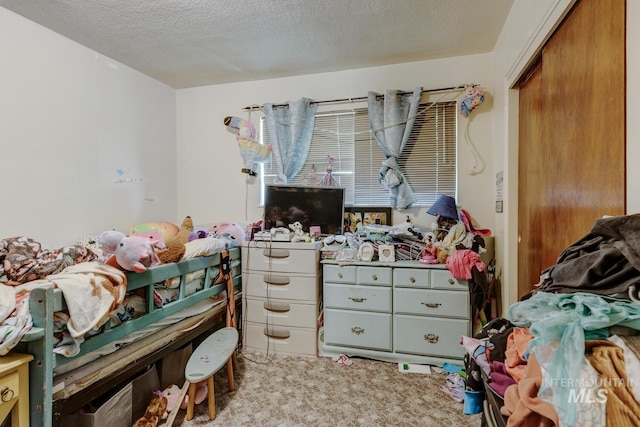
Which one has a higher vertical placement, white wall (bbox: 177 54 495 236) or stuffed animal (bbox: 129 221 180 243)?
white wall (bbox: 177 54 495 236)

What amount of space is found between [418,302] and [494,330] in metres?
1.05

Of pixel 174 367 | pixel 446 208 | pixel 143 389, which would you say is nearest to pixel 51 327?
pixel 143 389

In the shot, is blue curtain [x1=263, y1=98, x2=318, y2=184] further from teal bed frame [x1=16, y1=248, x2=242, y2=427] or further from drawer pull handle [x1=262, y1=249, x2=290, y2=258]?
teal bed frame [x1=16, y1=248, x2=242, y2=427]

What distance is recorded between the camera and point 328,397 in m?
1.81

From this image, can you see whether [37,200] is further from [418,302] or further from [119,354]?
[418,302]

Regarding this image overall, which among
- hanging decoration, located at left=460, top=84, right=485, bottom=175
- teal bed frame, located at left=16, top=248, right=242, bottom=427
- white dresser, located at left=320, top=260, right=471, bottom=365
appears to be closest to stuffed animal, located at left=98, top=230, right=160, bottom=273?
teal bed frame, located at left=16, top=248, right=242, bottom=427

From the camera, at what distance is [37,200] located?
2.06 metres

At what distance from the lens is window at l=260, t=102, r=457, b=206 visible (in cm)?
262

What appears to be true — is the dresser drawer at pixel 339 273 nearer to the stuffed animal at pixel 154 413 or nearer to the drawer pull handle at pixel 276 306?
the drawer pull handle at pixel 276 306

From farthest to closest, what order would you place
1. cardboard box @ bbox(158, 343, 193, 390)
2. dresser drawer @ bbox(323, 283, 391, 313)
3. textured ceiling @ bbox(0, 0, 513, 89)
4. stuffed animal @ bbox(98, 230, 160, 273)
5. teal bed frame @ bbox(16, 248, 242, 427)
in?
dresser drawer @ bbox(323, 283, 391, 313) < textured ceiling @ bbox(0, 0, 513, 89) < cardboard box @ bbox(158, 343, 193, 390) < stuffed animal @ bbox(98, 230, 160, 273) < teal bed frame @ bbox(16, 248, 242, 427)

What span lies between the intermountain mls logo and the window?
2210 millimetres

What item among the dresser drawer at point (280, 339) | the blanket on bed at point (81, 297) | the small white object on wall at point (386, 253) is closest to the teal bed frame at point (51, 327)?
the blanket on bed at point (81, 297)

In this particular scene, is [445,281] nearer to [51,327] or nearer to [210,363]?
[210,363]

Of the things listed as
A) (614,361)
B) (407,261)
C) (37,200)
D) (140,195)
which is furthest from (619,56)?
(140,195)
